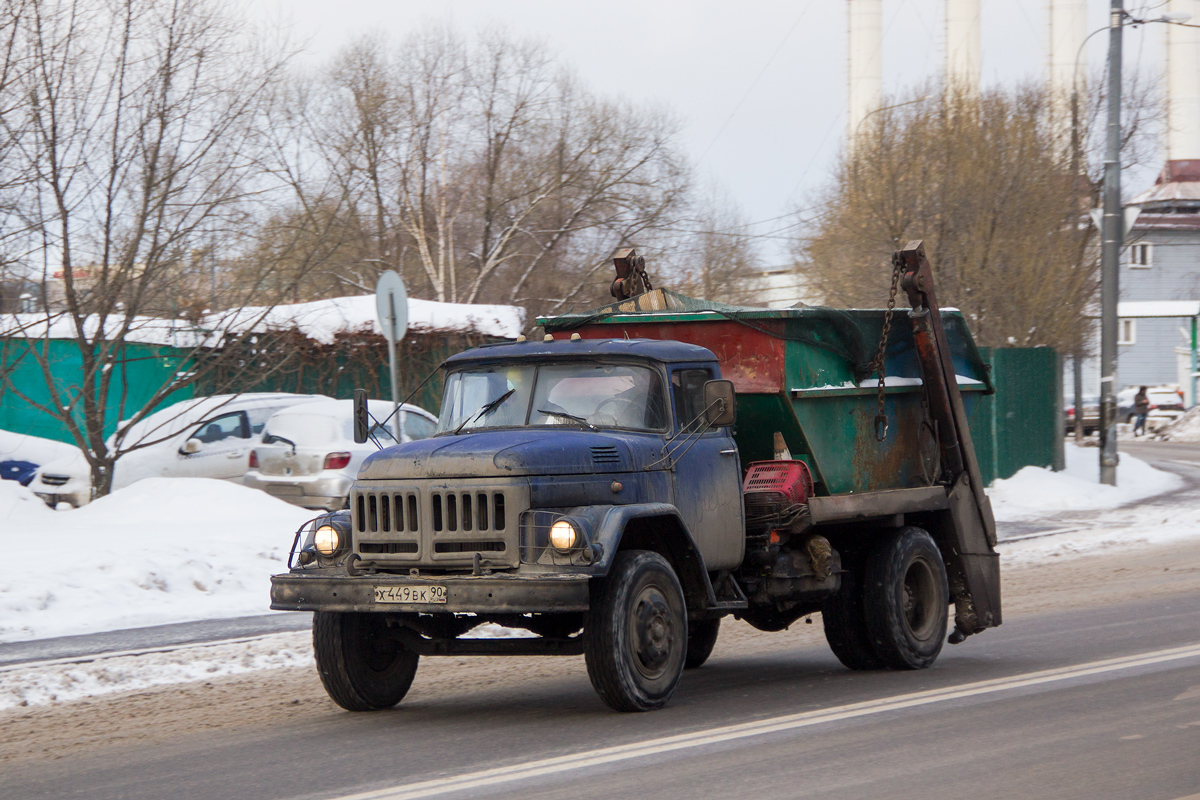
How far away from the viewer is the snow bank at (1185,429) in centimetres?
4647

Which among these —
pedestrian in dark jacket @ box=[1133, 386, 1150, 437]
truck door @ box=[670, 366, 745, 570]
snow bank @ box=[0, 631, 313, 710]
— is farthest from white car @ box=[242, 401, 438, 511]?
pedestrian in dark jacket @ box=[1133, 386, 1150, 437]

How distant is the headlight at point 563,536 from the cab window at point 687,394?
1.27 m

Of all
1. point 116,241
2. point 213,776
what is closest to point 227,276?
point 116,241

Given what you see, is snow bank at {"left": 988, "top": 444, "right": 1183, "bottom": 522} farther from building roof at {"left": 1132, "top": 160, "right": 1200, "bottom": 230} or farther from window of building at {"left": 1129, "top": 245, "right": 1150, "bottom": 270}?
window of building at {"left": 1129, "top": 245, "right": 1150, "bottom": 270}

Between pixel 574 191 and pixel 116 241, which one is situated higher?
pixel 574 191

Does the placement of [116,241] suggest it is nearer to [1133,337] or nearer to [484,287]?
[484,287]

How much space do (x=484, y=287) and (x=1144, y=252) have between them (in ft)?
128

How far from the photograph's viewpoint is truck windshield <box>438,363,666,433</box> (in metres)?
7.78

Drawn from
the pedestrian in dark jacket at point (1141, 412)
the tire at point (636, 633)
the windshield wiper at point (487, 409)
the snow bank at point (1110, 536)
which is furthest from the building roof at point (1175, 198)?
the tire at point (636, 633)

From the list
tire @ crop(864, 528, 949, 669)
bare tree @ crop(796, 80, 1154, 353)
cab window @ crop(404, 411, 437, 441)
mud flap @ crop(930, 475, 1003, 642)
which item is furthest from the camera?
bare tree @ crop(796, 80, 1154, 353)

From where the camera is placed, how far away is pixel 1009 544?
17.4 meters

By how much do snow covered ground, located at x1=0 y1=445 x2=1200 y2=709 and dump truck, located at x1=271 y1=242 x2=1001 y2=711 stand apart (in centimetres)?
236

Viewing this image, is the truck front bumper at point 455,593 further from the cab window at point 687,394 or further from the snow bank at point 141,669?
the snow bank at point 141,669

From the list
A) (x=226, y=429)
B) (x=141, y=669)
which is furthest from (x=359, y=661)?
(x=226, y=429)
